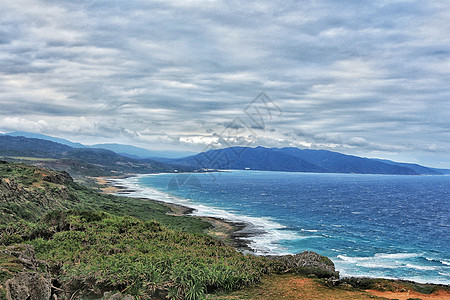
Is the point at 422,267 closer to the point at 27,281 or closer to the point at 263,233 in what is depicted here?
the point at 263,233

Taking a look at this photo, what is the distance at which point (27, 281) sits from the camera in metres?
10.7

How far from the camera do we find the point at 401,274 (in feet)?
104

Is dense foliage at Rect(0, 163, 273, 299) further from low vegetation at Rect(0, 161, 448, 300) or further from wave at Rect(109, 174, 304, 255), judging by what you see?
wave at Rect(109, 174, 304, 255)

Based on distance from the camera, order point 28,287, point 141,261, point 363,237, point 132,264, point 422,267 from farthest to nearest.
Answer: point 363,237 < point 422,267 < point 141,261 < point 132,264 < point 28,287

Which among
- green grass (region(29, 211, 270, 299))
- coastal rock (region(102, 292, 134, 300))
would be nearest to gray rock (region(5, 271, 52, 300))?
green grass (region(29, 211, 270, 299))

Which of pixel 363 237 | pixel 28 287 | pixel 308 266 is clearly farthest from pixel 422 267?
pixel 28 287

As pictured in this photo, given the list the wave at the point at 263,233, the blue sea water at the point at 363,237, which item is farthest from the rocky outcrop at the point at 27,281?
the wave at the point at 263,233

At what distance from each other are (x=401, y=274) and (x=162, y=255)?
2747 cm

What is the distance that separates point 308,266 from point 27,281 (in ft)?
55.9

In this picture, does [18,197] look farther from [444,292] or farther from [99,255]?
[444,292]

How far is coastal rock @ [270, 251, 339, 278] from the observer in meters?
20.0

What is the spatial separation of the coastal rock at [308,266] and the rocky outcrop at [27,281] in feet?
44.1

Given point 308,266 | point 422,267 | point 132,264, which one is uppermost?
point 132,264

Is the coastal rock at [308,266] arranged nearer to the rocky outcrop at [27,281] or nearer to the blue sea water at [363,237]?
the blue sea water at [363,237]
